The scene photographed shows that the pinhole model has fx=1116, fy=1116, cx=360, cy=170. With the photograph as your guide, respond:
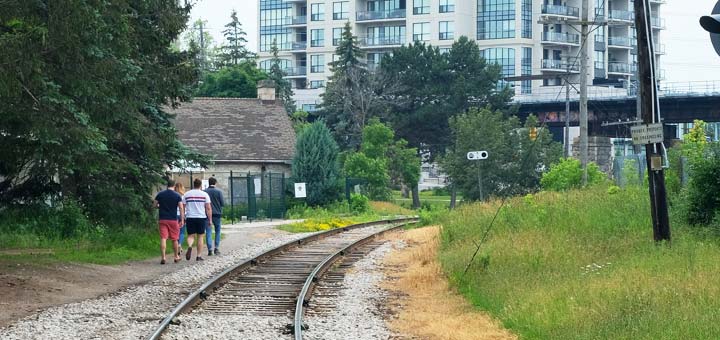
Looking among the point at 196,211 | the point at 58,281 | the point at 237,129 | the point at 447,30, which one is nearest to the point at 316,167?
the point at 237,129

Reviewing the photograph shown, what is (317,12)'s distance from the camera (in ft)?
395

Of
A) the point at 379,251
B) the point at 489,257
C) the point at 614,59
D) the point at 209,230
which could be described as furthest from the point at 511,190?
the point at 614,59

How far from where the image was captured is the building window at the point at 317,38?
12025 centimetres

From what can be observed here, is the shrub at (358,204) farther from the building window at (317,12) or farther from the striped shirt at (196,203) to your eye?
the building window at (317,12)

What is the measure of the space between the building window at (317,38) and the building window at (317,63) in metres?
1.27

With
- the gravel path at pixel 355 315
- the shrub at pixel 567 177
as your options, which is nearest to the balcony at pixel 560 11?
the shrub at pixel 567 177

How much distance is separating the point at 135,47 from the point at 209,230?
16.8ft

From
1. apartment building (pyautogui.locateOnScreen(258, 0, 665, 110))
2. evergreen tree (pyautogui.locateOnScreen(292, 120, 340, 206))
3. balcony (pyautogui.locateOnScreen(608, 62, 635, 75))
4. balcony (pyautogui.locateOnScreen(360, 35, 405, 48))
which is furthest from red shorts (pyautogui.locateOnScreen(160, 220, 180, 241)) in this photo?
balcony (pyautogui.locateOnScreen(608, 62, 635, 75))

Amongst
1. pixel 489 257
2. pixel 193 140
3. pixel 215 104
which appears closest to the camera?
pixel 489 257

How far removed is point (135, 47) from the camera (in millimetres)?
22312

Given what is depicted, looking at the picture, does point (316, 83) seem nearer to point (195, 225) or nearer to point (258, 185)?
point (258, 185)

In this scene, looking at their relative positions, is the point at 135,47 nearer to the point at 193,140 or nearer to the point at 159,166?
the point at 159,166

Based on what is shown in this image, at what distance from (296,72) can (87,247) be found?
10249 cm

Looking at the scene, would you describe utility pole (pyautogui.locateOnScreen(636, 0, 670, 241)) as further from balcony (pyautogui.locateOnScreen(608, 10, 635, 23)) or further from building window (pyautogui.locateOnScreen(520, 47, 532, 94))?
balcony (pyautogui.locateOnScreen(608, 10, 635, 23))
